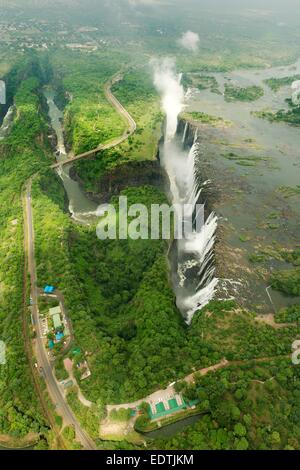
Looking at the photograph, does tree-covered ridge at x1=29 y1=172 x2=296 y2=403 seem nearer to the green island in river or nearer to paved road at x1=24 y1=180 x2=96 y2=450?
the green island in river

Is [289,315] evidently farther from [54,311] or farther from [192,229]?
[54,311]

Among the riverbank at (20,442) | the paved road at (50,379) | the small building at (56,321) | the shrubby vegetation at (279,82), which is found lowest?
the riverbank at (20,442)

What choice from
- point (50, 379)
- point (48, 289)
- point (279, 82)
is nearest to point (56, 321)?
point (48, 289)

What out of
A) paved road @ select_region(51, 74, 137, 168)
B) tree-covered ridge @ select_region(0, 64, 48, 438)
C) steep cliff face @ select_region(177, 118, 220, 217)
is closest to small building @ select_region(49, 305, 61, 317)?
tree-covered ridge @ select_region(0, 64, 48, 438)

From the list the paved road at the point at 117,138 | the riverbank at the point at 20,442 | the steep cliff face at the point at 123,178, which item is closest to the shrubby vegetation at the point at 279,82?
the paved road at the point at 117,138

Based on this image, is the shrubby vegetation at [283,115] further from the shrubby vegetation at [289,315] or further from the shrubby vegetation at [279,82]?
the shrubby vegetation at [289,315]

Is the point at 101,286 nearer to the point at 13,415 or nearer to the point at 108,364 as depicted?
the point at 108,364
